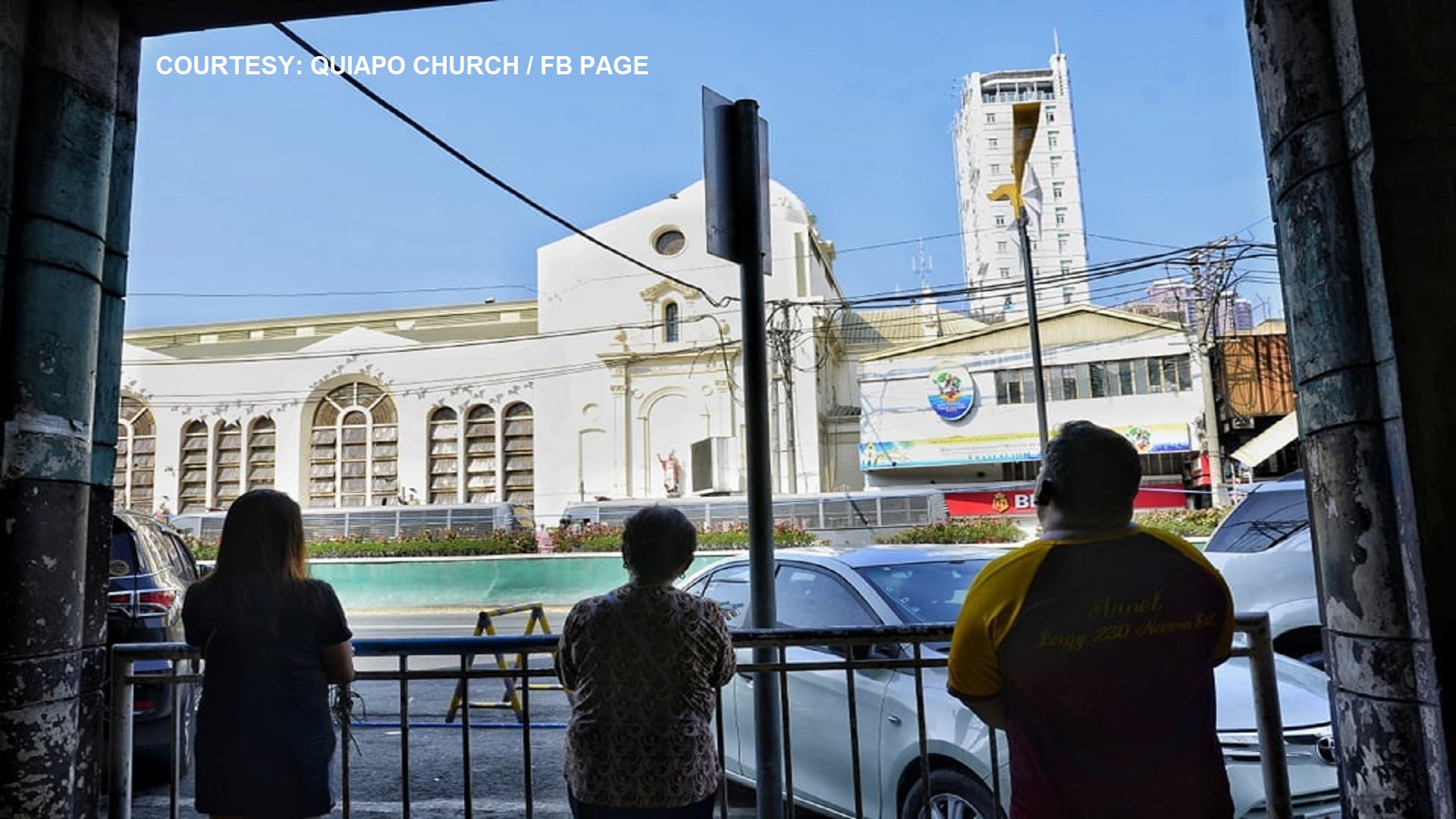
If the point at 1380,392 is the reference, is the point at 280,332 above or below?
above

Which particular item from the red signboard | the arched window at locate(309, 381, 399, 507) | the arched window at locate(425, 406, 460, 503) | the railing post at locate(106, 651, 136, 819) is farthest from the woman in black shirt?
the arched window at locate(309, 381, 399, 507)

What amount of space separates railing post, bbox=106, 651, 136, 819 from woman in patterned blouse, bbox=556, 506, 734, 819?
1.92 m

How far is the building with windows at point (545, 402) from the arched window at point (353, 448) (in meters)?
0.07

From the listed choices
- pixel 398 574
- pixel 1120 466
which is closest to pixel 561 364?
pixel 398 574

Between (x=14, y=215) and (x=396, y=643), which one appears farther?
(x=396, y=643)

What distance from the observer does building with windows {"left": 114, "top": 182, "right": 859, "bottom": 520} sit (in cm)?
3512

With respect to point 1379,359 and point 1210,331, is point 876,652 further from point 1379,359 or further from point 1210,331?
point 1210,331

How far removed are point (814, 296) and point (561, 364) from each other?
1029 cm

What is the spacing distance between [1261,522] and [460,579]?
66.2ft

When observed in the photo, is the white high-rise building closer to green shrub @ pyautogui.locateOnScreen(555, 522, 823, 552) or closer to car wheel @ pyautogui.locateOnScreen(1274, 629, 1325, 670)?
green shrub @ pyautogui.locateOnScreen(555, 522, 823, 552)

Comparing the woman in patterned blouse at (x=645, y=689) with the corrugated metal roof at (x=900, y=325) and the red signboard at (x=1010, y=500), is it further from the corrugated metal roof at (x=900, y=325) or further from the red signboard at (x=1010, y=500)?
the corrugated metal roof at (x=900, y=325)

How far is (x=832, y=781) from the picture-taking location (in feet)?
15.5

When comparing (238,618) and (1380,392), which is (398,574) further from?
(1380,392)

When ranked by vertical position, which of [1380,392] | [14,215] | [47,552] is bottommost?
[47,552]
